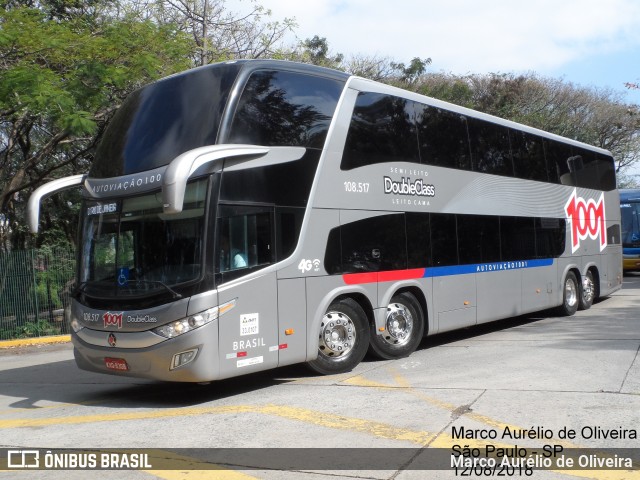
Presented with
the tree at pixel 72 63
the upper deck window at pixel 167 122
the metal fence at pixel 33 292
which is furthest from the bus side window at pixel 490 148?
the metal fence at pixel 33 292

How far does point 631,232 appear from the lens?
29.3 metres

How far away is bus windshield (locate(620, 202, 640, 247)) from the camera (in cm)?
2919

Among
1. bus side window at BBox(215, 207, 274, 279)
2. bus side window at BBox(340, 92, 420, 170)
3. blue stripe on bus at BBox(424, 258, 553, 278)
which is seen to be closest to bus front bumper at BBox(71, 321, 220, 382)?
bus side window at BBox(215, 207, 274, 279)

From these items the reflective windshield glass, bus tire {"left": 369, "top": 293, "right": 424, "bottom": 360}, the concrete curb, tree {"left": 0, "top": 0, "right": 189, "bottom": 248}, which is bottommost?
the concrete curb

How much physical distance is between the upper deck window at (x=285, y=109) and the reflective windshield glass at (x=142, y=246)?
1.07 meters

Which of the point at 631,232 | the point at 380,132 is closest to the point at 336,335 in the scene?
the point at 380,132

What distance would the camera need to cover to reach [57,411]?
859 cm

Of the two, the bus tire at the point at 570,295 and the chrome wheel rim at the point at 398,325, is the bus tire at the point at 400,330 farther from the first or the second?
the bus tire at the point at 570,295

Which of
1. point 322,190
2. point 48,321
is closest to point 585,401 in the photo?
point 322,190

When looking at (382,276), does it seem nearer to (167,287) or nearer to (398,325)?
(398,325)

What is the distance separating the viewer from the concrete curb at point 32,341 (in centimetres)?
1712

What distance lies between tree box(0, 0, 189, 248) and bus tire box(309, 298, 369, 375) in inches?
321

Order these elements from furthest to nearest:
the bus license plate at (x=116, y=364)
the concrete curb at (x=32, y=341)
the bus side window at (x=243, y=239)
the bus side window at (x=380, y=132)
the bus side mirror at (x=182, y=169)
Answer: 1. the concrete curb at (x=32, y=341)
2. the bus side window at (x=380, y=132)
3. the bus license plate at (x=116, y=364)
4. the bus side window at (x=243, y=239)
5. the bus side mirror at (x=182, y=169)

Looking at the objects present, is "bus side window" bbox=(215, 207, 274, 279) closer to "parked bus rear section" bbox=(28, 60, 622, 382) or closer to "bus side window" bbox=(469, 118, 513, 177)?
"parked bus rear section" bbox=(28, 60, 622, 382)
